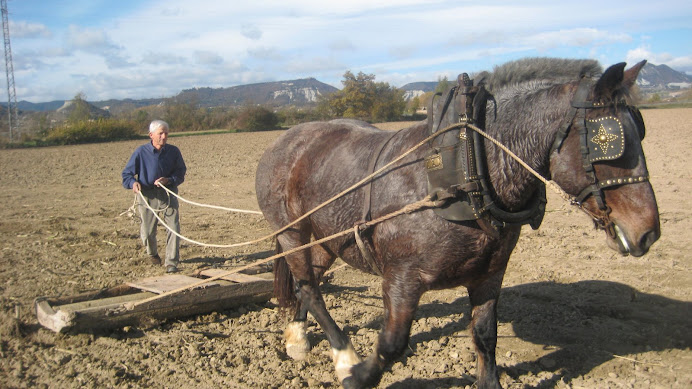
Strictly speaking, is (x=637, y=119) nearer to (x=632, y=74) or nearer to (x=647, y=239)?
(x=632, y=74)

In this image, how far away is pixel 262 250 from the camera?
7.72 m

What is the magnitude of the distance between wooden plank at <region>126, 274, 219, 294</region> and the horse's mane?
3.24m

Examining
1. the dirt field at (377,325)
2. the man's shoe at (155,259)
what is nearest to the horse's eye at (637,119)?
the dirt field at (377,325)

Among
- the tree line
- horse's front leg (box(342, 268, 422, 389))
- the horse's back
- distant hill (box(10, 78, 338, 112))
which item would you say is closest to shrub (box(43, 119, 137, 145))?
the tree line

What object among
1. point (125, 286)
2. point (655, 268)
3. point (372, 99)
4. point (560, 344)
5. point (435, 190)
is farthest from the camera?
point (372, 99)

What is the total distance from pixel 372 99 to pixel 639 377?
1800 inches

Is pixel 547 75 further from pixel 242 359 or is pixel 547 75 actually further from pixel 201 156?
pixel 201 156

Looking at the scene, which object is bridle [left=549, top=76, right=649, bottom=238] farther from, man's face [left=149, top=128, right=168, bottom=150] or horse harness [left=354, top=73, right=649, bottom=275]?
man's face [left=149, top=128, right=168, bottom=150]

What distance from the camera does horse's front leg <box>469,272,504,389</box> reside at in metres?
3.38

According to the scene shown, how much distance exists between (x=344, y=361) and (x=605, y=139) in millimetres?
2364

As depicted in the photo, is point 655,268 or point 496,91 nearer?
point 496,91

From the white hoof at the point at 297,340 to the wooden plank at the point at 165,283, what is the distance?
3.11 feet

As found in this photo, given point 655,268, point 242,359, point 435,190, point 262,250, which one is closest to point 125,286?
point 242,359

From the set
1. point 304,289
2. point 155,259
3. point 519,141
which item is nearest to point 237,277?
point 304,289
